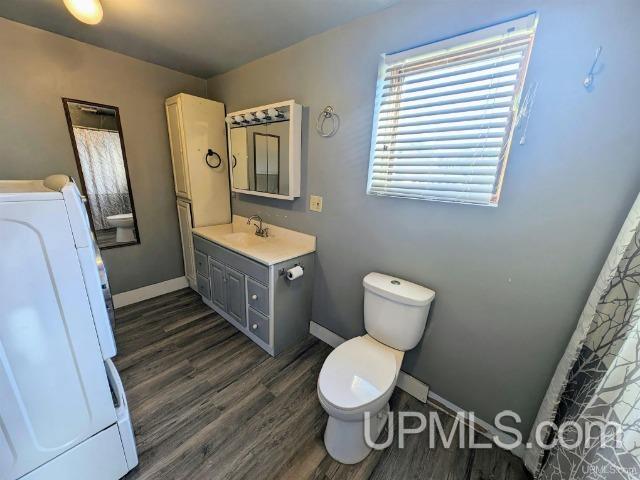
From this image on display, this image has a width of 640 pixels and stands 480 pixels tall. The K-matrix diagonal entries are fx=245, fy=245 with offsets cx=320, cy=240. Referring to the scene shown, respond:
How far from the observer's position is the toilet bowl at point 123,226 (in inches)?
91.2

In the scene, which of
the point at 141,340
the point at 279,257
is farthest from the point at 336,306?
the point at 141,340

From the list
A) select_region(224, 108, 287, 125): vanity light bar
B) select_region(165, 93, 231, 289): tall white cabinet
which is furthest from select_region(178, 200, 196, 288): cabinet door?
select_region(224, 108, 287, 125): vanity light bar

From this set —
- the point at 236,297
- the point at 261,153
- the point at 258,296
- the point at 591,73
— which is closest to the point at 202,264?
the point at 236,297

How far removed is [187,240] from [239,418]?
1850mm

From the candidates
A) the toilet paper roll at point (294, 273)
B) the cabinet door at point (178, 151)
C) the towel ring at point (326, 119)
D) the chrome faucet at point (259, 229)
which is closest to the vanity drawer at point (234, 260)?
the toilet paper roll at point (294, 273)

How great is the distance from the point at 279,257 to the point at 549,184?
1517 millimetres

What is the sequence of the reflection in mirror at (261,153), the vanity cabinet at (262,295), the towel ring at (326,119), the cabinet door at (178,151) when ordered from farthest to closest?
the cabinet door at (178,151) → the reflection in mirror at (261,153) → the vanity cabinet at (262,295) → the towel ring at (326,119)

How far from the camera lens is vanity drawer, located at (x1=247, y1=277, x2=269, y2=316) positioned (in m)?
1.80

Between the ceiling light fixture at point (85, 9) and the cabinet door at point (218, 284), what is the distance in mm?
1677

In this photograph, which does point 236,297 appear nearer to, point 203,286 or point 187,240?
point 203,286

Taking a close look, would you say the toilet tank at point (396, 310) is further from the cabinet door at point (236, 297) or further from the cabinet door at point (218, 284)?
the cabinet door at point (218, 284)

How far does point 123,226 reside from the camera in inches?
93.6

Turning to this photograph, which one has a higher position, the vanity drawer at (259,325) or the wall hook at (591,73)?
the wall hook at (591,73)

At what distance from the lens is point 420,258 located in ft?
4.83
